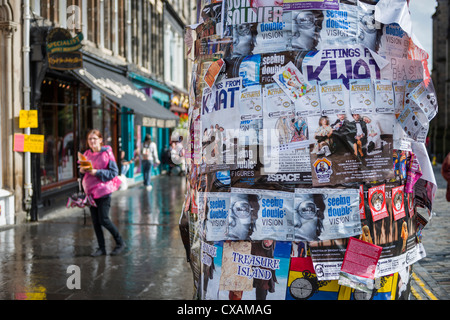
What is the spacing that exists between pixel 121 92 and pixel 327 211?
1470cm

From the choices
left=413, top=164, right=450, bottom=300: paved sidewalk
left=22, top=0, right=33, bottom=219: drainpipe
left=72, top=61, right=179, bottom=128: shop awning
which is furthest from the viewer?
left=72, top=61, right=179, bottom=128: shop awning

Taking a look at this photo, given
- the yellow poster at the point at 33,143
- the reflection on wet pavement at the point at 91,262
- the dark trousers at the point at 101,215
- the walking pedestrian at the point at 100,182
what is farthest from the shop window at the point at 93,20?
the dark trousers at the point at 101,215

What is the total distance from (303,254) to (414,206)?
68 centimetres

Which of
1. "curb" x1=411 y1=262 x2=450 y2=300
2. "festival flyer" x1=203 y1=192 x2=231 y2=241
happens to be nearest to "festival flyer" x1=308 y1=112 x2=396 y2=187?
"festival flyer" x1=203 y1=192 x2=231 y2=241

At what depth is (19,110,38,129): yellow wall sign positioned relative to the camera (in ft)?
35.8

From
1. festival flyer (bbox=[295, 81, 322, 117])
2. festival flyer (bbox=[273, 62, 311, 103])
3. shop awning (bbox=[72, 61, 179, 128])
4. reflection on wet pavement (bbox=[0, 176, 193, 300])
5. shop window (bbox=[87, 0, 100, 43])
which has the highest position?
shop window (bbox=[87, 0, 100, 43])

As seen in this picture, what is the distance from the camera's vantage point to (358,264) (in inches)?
91.2

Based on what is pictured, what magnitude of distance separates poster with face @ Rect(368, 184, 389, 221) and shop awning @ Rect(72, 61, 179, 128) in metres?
11.7

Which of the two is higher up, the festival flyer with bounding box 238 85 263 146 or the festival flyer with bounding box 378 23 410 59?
the festival flyer with bounding box 378 23 410 59

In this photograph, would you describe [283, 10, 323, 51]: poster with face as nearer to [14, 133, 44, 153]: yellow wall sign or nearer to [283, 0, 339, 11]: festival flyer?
[283, 0, 339, 11]: festival flyer

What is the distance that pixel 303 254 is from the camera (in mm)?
2324

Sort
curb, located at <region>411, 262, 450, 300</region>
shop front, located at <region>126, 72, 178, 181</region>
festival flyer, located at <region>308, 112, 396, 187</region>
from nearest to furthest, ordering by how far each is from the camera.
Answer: festival flyer, located at <region>308, 112, 396, 187</region> < curb, located at <region>411, 262, 450, 300</region> < shop front, located at <region>126, 72, 178, 181</region>
